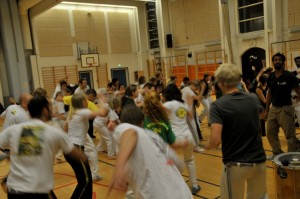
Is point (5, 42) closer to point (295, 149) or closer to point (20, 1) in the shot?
point (20, 1)

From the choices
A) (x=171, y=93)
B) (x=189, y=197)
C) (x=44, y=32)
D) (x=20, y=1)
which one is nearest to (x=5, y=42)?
(x=20, y=1)

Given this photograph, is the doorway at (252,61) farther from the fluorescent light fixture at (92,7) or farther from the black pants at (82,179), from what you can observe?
the black pants at (82,179)

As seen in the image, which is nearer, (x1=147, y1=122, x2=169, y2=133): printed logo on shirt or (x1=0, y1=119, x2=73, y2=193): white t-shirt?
(x1=0, y1=119, x2=73, y2=193): white t-shirt

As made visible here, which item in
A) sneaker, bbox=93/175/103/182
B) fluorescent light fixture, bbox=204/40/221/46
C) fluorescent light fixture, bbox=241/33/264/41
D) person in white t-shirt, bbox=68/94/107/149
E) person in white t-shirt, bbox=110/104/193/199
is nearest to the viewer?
person in white t-shirt, bbox=110/104/193/199

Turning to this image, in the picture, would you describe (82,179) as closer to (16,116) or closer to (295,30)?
(16,116)

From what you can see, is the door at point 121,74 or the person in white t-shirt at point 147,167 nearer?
the person in white t-shirt at point 147,167

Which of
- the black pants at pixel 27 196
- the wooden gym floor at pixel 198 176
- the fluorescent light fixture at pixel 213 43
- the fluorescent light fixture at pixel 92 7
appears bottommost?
the wooden gym floor at pixel 198 176

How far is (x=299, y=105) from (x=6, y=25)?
1317cm

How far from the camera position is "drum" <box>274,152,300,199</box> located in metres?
2.97

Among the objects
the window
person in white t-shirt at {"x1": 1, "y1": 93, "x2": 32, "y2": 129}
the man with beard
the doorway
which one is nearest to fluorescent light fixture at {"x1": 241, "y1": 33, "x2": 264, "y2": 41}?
the window

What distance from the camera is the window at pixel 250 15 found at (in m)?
13.9

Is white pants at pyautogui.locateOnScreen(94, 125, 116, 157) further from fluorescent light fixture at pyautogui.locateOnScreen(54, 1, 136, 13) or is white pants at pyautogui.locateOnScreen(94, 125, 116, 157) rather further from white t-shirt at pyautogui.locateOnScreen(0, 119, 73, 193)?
fluorescent light fixture at pyautogui.locateOnScreen(54, 1, 136, 13)

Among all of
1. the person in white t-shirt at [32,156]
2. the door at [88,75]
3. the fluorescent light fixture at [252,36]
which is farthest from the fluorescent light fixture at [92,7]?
the person in white t-shirt at [32,156]

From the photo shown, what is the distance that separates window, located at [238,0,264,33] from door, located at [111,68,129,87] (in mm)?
8650
